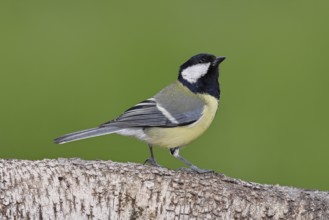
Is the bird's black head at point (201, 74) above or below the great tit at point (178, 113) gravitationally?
above

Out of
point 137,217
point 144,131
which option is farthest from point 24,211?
point 144,131

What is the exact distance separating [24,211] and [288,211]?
964 millimetres

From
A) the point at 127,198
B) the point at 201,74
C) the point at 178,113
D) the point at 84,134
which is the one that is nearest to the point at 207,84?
the point at 201,74

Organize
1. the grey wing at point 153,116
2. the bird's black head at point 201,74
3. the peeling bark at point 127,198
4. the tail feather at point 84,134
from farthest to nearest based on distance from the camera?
the bird's black head at point 201,74
the grey wing at point 153,116
the tail feather at point 84,134
the peeling bark at point 127,198

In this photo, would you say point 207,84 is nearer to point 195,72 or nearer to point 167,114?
point 195,72

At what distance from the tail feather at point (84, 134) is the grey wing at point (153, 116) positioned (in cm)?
3

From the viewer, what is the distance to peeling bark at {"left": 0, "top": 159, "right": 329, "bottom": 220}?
9.34 ft

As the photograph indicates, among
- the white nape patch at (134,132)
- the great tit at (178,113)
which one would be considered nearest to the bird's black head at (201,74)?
the great tit at (178,113)

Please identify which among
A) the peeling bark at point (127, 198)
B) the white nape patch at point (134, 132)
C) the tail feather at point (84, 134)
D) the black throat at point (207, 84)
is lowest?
the peeling bark at point (127, 198)

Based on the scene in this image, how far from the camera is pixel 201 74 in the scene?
361 centimetres

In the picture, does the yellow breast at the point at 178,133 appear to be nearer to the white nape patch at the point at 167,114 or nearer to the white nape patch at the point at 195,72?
the white nape patch at the point at 167,114

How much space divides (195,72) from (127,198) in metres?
0.91

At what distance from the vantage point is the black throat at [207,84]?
3621mm

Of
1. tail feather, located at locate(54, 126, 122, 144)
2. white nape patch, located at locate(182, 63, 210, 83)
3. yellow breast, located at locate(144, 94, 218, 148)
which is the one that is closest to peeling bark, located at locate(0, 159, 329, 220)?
tail feather, located at locate(54, 126, 122, 144)
